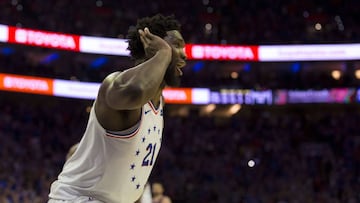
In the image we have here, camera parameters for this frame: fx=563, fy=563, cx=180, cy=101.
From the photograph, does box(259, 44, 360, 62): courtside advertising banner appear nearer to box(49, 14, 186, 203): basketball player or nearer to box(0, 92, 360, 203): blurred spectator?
box(0, 92, 360, 203): blurred spectator

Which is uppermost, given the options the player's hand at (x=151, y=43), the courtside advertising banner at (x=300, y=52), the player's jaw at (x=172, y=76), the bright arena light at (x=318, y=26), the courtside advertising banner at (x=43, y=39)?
the player's hand at (x=151, y=43)

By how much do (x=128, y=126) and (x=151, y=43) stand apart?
36 cm

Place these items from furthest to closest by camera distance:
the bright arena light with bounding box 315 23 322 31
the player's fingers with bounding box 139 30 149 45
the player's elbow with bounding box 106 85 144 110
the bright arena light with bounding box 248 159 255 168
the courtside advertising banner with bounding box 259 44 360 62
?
the bright arena light with bounding box 315 23 322 31, the courtside advertising banner with bounding box 259 44 360 62, the bright arena light with bounding box 248 159 255 168, the player's fingers with bounding box 139 30 149 45, the player's elbow with bounding box 106 85 144 110

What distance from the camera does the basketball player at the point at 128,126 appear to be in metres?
2.17

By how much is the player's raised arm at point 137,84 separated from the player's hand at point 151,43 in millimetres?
18

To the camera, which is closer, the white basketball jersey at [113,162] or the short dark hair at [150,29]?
the white basketball jersey at [113,162]

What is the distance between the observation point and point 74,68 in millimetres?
20734

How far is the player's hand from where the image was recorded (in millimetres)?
2305

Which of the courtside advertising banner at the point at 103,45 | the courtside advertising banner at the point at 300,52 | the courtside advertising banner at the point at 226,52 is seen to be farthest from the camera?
the courtside advertising banner at the point at 300,52

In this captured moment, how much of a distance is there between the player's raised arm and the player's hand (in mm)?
18

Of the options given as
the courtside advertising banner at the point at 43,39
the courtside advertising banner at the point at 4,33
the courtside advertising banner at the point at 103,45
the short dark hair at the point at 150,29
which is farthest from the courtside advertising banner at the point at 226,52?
the short dark hair at the point at 150,29

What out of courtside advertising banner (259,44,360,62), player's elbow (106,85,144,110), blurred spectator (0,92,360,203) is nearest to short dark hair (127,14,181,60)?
player's elbow (106,85,144,110)

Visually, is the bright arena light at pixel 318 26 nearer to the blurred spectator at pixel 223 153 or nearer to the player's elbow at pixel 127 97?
the blurred spectator at pixel 223 153

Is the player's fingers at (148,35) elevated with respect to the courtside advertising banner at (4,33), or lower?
elevated
